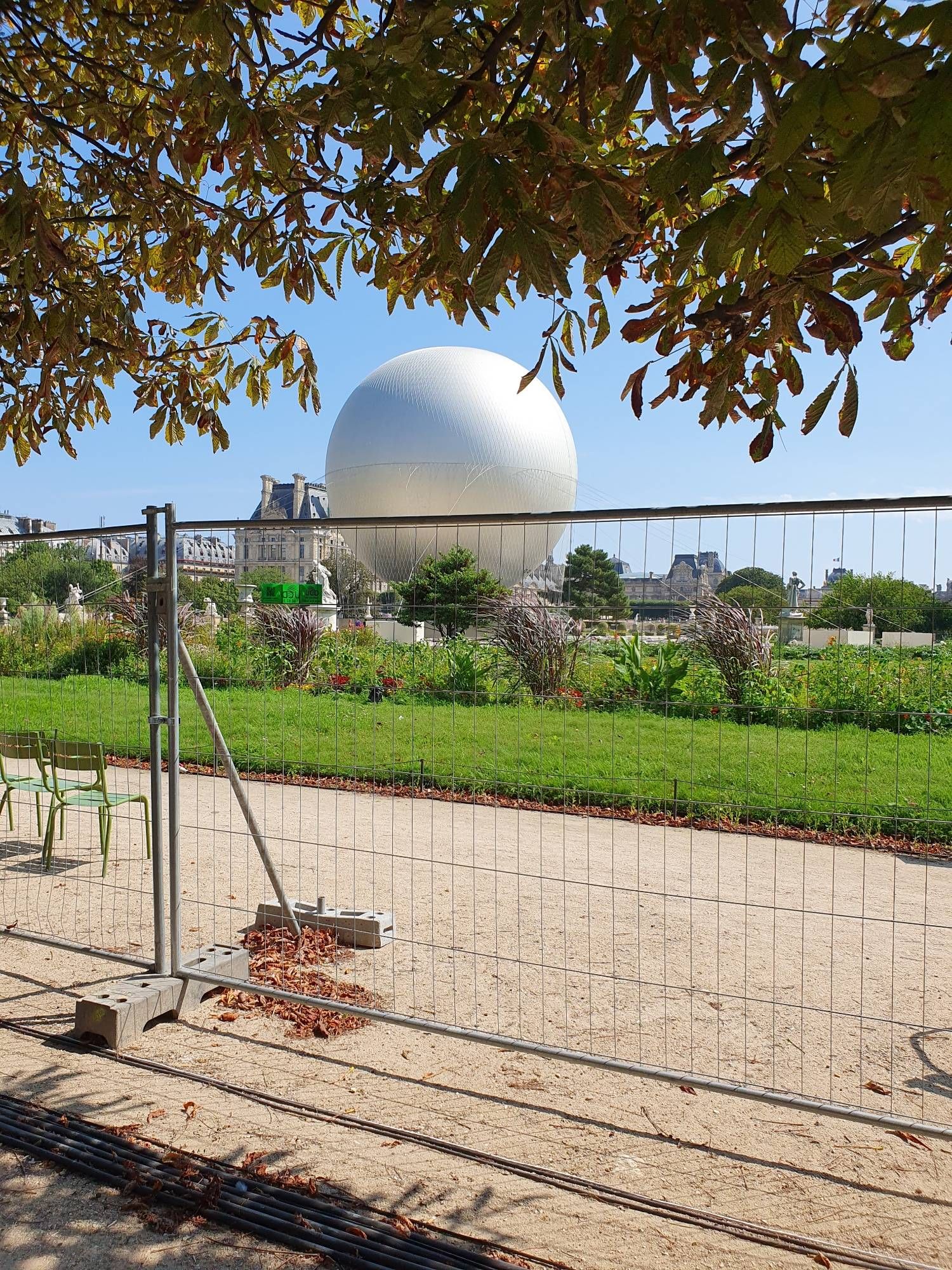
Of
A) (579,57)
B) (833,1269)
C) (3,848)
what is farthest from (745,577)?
(3,848)

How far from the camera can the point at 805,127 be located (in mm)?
1912

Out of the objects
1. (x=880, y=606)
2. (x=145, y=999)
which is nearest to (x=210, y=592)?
(x=145, y=999)

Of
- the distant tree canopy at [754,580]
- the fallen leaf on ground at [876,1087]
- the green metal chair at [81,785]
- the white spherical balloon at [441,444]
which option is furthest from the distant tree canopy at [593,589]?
the white spherical balloon at [441,444]

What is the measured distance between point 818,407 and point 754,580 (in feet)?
3.06

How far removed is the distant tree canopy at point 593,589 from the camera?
12.8 ft

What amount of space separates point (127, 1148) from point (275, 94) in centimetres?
573

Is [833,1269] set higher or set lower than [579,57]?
lower

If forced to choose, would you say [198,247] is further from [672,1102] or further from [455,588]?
[672,1102]

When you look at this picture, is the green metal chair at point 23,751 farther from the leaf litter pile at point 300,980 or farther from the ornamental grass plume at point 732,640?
the ornamental grass plume at point 732,640

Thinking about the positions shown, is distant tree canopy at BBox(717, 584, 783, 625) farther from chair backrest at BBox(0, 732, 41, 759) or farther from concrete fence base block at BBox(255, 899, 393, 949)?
chair backrest at BBox(0, 732, 41, 759)

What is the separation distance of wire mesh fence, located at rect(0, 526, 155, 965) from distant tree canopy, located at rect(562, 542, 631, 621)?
2.24 m

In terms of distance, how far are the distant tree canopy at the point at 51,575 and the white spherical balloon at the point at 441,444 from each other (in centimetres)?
3087

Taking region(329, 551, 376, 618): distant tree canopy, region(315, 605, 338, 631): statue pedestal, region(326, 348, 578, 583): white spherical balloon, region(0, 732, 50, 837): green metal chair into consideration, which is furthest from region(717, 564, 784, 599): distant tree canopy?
region(326, 348, 578, 583): white spherical balloon

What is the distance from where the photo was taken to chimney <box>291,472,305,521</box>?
7888 centimetres
